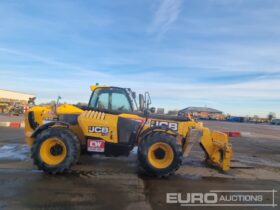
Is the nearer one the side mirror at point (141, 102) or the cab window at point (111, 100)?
the cab window at point (111, 100)

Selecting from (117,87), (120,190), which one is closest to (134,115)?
(117,87)

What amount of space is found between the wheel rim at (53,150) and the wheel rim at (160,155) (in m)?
2.33

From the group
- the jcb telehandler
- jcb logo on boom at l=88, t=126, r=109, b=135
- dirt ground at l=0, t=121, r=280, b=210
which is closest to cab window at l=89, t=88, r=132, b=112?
the jcb telehandler

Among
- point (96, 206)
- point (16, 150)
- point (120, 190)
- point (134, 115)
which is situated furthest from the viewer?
point (16, 150)

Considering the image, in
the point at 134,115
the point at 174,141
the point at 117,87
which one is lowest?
the point at 174,141

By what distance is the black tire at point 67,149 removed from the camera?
27.4 ft

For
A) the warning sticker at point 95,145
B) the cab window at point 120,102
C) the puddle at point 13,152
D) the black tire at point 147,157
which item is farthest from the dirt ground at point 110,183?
the cab window at point 120,102

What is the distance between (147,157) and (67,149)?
7.02 feet

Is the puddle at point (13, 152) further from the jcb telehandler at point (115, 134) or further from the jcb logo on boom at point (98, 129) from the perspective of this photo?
the jcb logo on boom at point (98, 129)

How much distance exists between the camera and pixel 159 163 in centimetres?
862

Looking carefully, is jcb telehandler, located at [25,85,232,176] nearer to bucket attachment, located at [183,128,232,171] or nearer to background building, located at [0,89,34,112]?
bucket attachment, located at [183,128,232,171]

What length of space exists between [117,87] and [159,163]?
2.70 meters

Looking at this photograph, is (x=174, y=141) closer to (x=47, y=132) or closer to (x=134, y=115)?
(x=134, y=115)

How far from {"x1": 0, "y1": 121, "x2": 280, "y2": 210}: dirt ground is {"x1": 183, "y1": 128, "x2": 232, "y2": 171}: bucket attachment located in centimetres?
33
